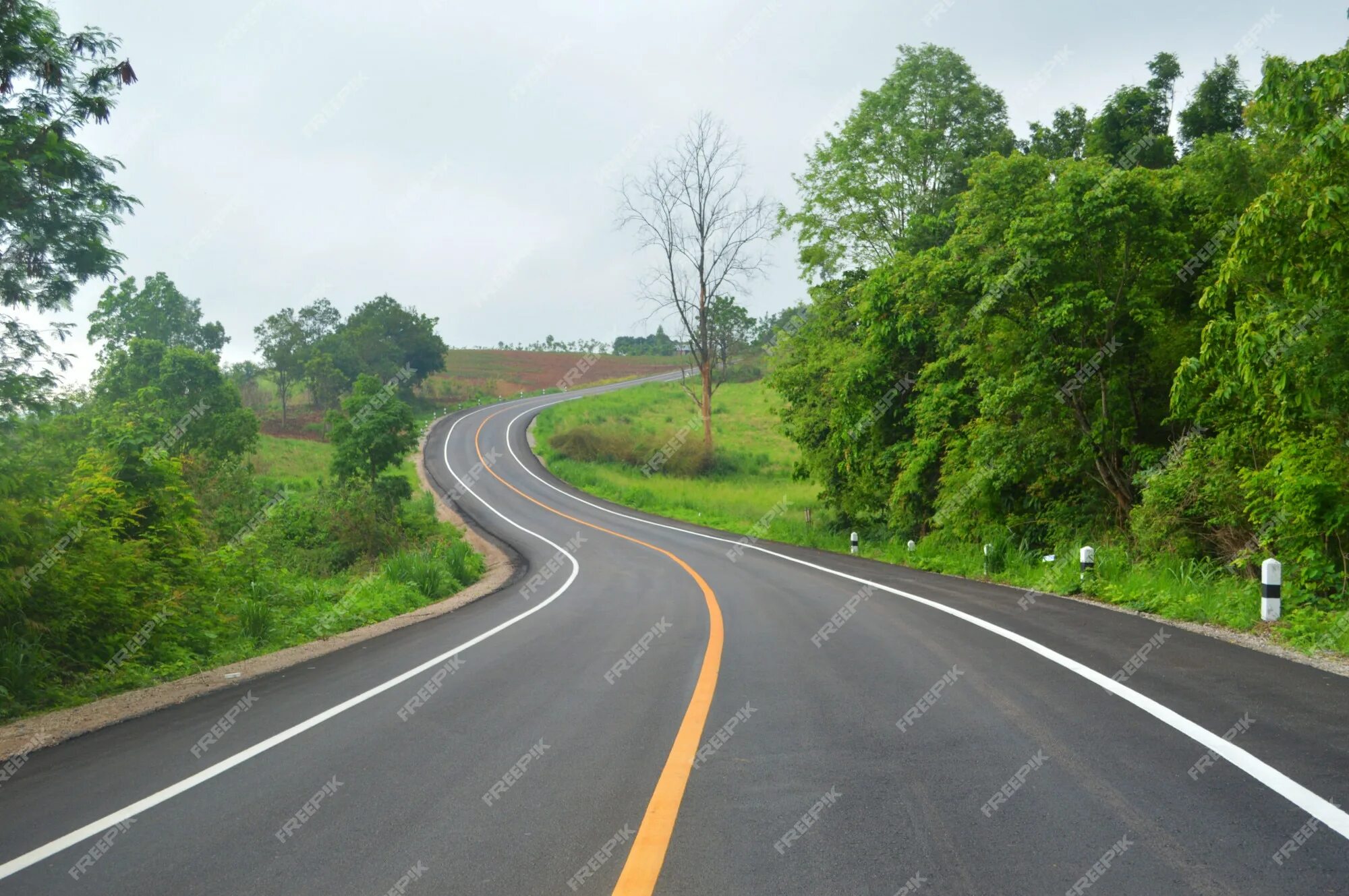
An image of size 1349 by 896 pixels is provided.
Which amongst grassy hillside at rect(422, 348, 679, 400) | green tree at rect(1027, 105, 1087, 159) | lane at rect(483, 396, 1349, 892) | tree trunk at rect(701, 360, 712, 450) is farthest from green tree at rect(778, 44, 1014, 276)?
grassy hillside at rect(422, 348, 679, 400)

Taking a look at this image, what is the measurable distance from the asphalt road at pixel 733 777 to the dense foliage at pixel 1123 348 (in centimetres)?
373

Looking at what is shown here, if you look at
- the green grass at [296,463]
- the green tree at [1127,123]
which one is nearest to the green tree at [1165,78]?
the green tree at [1127,123]

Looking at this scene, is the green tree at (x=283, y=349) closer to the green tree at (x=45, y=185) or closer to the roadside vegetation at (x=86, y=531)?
the roadside vegetation at (x=86, y=531)

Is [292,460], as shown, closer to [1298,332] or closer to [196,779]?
[196,779]

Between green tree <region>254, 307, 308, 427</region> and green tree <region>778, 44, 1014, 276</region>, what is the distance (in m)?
47.8

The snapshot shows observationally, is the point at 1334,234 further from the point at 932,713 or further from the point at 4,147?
the point at 4,147

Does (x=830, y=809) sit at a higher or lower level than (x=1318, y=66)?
lower

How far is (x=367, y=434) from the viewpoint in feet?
107

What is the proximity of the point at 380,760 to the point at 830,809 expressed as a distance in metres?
2.61

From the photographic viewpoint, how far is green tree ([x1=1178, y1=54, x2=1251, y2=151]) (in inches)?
942

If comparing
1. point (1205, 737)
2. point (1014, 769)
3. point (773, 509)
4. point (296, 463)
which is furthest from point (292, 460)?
point (1205, 737)

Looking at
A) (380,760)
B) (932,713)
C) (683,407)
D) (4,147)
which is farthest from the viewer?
(683,407)

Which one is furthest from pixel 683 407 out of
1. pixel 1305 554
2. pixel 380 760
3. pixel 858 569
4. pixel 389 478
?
pixel 380 760

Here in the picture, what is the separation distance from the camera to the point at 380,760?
4938mm
